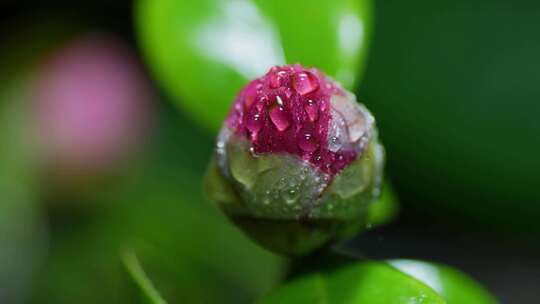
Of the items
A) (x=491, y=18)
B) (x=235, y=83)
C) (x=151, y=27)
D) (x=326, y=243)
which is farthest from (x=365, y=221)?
(x=491, y=18)

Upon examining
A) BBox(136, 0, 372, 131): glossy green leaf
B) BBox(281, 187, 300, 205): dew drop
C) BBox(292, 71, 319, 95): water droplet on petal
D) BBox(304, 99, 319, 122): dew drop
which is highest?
BBox(292, 71, 319, 95): water droplet on petal

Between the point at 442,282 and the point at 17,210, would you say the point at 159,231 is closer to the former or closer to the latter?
the point at 17,210

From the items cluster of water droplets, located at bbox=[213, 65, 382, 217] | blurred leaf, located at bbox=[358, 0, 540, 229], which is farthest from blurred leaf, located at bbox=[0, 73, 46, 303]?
cluster of water droplets, located at bbox=[213, 65, 382, 217]

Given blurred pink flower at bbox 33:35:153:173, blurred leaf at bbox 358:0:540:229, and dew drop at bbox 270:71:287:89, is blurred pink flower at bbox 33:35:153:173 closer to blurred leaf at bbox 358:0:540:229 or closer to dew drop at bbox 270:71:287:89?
blurred leaf at bbox 358:0:540:229

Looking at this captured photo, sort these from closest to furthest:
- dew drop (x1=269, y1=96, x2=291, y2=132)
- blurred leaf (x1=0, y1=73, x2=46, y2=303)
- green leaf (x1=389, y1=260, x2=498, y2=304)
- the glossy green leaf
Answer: dew drop (x1=269, y1=96, x2=291, y2=132)
green leaf (x1=389, y1=260, x2=498, y2=304)
the glossy green leaf
blurred leaf (x1=0, y1=73, x2=46, y2=303)

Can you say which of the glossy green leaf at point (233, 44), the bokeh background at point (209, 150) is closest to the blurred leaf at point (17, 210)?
the bokeh background at point (209, 150)

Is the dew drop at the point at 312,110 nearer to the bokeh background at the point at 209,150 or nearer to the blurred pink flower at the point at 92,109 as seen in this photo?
the bokeh background at the point at 209,150

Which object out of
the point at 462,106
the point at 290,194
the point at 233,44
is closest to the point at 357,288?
the point at 290,194
